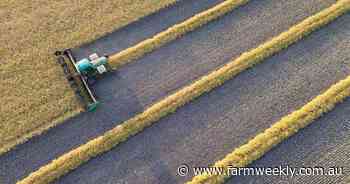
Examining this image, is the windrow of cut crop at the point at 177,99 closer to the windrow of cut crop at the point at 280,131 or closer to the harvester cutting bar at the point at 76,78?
the harvester cutting bar at the point at 76,78

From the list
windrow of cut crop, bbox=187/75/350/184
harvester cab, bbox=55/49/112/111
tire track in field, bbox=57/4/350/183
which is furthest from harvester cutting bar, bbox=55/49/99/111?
windrow of cut crop, bbox=187/75/350/184

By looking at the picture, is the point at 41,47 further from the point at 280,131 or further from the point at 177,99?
the point at 280,131

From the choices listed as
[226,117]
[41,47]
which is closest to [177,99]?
[226,117]

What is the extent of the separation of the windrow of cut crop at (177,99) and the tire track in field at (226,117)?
0.30 m

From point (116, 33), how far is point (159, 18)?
99.8 inches

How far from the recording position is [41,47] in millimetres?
19766

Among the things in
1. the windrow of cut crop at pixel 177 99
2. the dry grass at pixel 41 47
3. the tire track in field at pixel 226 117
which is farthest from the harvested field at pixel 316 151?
the dry grass at pixel 41 47

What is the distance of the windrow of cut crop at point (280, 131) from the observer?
15.3m

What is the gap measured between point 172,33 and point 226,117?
19.2ft

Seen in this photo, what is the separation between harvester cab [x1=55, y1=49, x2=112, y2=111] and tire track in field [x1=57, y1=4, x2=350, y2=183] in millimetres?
3001

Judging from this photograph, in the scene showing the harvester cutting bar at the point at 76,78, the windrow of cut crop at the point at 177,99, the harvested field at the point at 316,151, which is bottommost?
the harvested field at the point at 316,151

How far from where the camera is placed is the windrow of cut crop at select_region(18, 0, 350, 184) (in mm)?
15617

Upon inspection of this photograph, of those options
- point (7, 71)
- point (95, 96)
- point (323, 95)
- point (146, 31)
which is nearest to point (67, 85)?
point (95, 96)

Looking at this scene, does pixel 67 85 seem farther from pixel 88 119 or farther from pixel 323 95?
pixel 323 95
